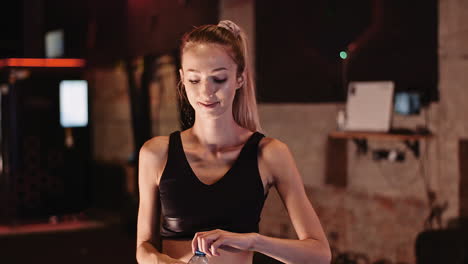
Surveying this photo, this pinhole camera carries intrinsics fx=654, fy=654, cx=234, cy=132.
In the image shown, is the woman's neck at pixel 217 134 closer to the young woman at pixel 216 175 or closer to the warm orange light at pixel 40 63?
the young woman at pixel 216 175

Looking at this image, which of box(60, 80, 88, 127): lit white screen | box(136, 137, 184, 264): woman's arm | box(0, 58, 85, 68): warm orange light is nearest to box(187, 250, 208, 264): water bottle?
box(136, 137, 184, 264): woman's arm

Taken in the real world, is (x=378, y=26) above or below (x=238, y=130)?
above

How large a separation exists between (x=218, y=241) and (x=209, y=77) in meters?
0.46

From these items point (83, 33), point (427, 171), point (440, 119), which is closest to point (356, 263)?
point (427, 171)

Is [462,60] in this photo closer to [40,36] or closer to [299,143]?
[299,143]

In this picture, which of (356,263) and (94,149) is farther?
(94,149)

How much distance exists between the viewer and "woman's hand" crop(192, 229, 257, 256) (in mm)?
1493

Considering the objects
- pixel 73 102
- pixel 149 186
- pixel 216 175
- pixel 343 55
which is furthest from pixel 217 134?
pixel 73 102

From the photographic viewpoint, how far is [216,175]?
174 centimetres

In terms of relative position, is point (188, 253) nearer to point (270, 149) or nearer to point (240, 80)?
point (270, 149)

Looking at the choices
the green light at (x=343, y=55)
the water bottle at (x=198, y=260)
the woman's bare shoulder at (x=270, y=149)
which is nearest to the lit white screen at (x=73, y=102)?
the green light at (x=343, y=55)

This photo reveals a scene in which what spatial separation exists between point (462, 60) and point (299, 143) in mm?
1935

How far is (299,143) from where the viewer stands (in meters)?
6.03

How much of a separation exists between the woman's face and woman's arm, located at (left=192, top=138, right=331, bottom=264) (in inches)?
6.9
